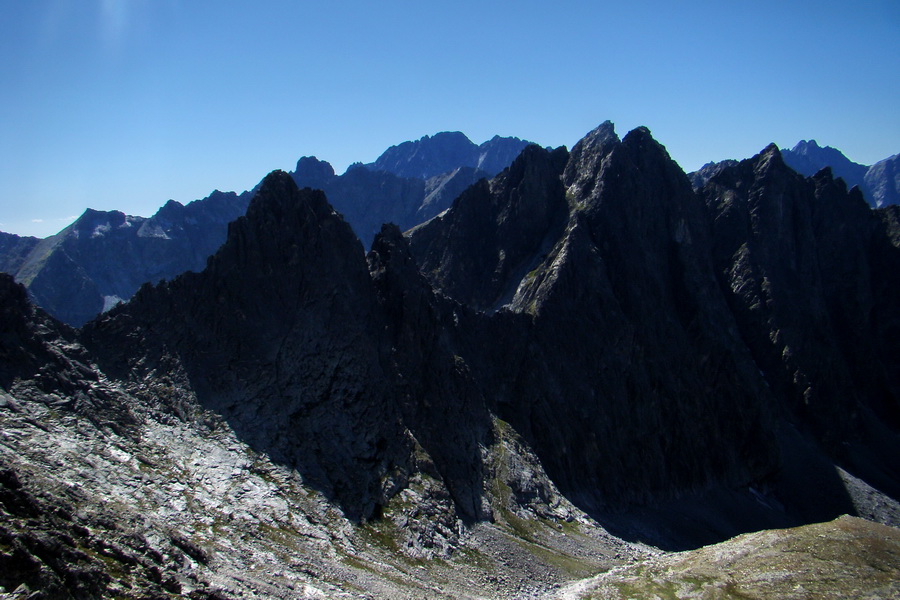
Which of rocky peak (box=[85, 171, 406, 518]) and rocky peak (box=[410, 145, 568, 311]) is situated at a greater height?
rocky peak (box=[410, 145, 568, 311])

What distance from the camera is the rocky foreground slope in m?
59.7

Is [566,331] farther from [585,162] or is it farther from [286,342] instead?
[286,342]

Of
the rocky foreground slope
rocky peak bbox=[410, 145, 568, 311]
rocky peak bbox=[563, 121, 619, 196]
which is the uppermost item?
rocky peak bbox=[563, 121, 619, 196]

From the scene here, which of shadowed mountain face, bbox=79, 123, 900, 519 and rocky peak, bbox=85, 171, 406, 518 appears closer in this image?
rocky peak, bbox=85, 171, 406, 518

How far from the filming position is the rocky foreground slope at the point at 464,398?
59719 mm

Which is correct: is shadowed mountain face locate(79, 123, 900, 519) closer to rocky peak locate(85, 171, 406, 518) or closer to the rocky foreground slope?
rocky peak locate(85, 171, 406, 518)

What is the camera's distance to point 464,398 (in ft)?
319

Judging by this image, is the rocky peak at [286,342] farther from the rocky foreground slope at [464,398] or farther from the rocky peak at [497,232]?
the rocky peak at [497,232]

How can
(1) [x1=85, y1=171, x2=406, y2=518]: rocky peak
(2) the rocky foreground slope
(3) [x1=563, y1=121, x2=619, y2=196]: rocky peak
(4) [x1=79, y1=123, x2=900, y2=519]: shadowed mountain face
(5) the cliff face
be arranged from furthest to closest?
(3) [x1=563, y1=121, x2=619, y2=196]: rocky peak, (5) the cliff face, (4) [x1=79, y1=123, x2=900, y2=519]: shadowed mountain face, (1) [x1=85, y1=171, x2=406, y2=518]: rocky peak, (2) the rocky foreground slope

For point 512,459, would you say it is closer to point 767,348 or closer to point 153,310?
point 153,310

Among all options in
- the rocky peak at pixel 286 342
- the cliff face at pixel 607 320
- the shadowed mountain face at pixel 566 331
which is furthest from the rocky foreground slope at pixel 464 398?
the cliff face at pixel 607 320

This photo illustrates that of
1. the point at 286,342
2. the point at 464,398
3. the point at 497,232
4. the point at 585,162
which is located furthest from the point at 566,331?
the point at 286,342

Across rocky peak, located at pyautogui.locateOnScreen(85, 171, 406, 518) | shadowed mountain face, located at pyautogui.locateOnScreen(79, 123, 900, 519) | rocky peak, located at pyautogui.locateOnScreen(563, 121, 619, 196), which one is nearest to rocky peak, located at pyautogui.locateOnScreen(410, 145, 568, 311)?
shadowed mountain face, located at pyautogui.locateOnScreen(79, 123, 900, 519)

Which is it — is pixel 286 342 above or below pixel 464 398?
above
